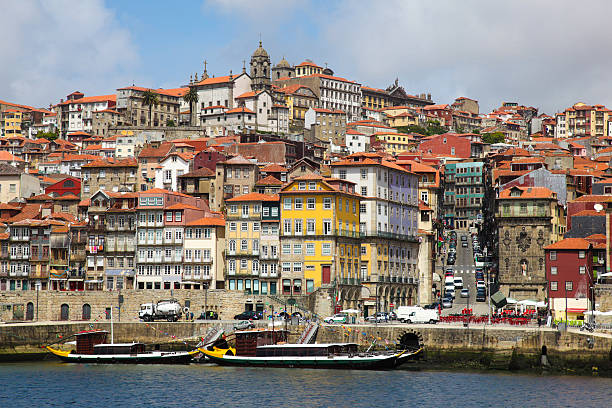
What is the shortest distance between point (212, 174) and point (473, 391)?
203ft

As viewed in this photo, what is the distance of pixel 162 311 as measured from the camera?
316 ft

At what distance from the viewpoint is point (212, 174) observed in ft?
410

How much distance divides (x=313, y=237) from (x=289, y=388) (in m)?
34.0

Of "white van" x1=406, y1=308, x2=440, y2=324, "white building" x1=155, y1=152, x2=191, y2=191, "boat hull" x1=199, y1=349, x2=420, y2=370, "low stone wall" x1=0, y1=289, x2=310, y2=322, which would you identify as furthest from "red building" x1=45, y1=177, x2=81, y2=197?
"white van" x1=406, y1=308, x2=440, y2=324

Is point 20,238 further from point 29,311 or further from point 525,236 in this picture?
point 525,236

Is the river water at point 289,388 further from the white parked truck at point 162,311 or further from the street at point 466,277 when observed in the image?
the street at point 466,277

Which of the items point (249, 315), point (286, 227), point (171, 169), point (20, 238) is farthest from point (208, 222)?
point (171, 169)

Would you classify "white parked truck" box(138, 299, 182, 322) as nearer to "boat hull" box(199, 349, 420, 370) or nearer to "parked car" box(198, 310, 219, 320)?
"parked car" box(198, 310, 219, 320)

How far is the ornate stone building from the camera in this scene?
11550 centimetres

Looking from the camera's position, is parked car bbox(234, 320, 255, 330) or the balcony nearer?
parked car bbox(234, 320, 255, 330)

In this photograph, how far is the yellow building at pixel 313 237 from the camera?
103625 mm

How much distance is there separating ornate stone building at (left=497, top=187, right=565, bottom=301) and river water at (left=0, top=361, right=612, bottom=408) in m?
40.3

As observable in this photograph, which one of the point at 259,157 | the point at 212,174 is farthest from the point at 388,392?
the point at 259,157

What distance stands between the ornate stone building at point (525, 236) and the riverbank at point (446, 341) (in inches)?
1425
